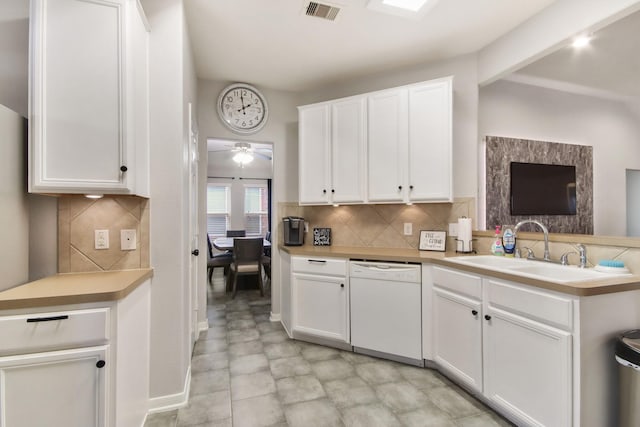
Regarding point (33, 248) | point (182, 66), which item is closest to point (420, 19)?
point (182, 66)

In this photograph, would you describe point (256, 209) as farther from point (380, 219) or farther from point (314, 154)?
point (380, 219)

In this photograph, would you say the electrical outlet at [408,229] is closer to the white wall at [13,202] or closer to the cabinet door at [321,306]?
the cabinet door at [321,306]

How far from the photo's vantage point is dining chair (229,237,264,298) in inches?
171

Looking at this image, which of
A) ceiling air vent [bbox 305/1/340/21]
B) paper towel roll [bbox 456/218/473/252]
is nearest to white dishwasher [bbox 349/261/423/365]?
paper towel roll [bbox 456/218/473/252]

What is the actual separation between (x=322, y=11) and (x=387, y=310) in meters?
2.38

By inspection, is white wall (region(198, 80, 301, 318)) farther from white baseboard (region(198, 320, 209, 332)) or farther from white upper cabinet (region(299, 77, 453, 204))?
white baseboard (region(198, 320, 209, 332))

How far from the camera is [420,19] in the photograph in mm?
2270

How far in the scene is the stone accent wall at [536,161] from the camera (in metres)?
3.00

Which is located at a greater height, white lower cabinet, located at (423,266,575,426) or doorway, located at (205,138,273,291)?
doorway, located at (205,138,273,291)

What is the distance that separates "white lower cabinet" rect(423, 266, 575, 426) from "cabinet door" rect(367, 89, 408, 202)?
89 cm

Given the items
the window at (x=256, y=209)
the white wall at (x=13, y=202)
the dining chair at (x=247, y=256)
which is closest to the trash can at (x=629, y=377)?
the white wall at (x=13, y=202)

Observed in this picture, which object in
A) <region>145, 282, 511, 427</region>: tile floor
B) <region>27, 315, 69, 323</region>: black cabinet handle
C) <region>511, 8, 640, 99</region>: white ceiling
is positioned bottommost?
<region>145, 282, 511, 427</region>: tile floor

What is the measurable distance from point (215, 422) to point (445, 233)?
91.7 inches

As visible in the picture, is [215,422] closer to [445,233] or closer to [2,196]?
[2,196]
